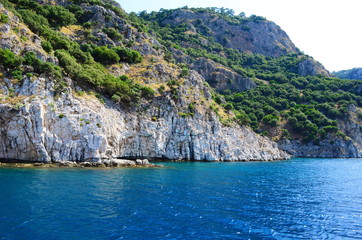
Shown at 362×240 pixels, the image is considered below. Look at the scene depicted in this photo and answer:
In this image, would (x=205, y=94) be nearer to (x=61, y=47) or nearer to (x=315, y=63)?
(x=61, y=47)

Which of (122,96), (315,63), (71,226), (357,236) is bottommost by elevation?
(357,236)

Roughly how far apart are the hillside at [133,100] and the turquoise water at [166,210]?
53.1 feet

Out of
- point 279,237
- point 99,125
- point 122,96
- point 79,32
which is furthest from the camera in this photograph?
point 79,32

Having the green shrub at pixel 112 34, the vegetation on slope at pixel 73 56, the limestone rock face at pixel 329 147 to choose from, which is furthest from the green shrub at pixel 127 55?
the limestone rock face at pixel 329 147

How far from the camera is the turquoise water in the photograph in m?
16.2

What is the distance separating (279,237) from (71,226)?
1394 cm

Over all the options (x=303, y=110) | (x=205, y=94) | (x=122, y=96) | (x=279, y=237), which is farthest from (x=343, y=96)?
(x=279, y=237)

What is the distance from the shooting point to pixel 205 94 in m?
86.0

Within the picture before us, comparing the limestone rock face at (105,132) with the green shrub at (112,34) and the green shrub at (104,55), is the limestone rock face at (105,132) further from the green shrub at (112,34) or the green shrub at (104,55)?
the green shrub at (112,34)

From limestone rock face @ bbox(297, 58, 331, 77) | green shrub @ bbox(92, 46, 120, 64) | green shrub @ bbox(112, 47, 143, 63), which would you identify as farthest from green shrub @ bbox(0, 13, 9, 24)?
limestone rock face @ bbox(297, 58, 331, 77)

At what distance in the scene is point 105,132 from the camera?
168ft

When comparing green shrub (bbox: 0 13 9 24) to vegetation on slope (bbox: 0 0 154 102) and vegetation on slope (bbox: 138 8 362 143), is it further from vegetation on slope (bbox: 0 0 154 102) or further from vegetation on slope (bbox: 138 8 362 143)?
vegetation on slope (bbox: 138 8 362 143)

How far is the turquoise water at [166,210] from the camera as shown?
53.3 feet

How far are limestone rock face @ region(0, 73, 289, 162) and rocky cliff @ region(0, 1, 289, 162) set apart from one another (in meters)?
0.16
